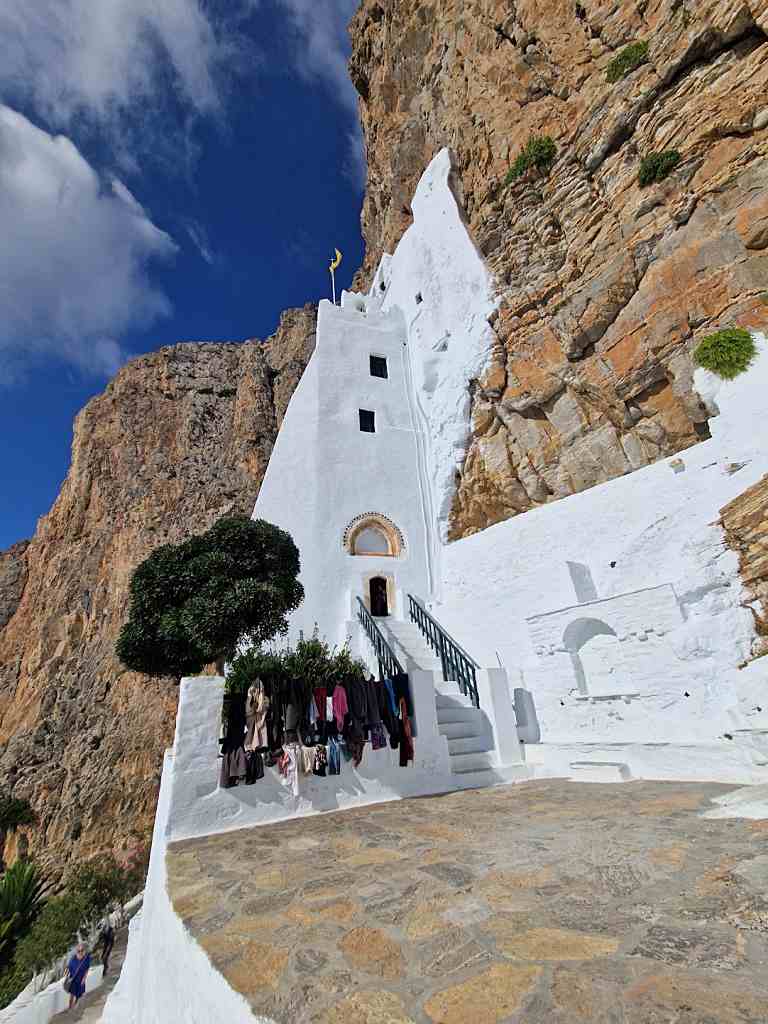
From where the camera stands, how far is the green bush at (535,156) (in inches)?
520

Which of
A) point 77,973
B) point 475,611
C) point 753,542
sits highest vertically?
point 475,611

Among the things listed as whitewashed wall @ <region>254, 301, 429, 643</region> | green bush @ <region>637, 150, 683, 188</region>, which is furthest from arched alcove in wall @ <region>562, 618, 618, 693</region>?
green bush @ <region>637, 150, 683, 188</region>

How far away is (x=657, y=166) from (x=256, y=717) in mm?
13366

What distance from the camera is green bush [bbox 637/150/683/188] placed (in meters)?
10.2

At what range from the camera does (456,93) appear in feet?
55.4

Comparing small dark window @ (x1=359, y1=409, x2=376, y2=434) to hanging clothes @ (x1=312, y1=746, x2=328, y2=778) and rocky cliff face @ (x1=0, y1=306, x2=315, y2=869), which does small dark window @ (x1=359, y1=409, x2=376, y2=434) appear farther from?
hanging clothes @ (x1=312, y1=746, x2=328, y2=778)

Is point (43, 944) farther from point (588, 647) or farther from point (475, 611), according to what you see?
point (588, 647)

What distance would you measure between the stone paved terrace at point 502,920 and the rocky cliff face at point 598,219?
8292 mm

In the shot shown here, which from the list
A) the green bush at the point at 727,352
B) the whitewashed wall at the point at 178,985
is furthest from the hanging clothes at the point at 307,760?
the green bush at the point at 727,352

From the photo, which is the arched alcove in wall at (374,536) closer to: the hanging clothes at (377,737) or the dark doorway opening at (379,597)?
the dark doorway opening at (379,597)

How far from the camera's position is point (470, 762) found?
7719 millimetres

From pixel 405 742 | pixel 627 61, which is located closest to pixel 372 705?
pixel 405 742

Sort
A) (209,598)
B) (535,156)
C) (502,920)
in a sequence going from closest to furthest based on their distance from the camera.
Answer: (502,920) → (209,598) → (535,156)

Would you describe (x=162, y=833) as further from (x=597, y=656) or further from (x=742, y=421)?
(x=742, y=421)
